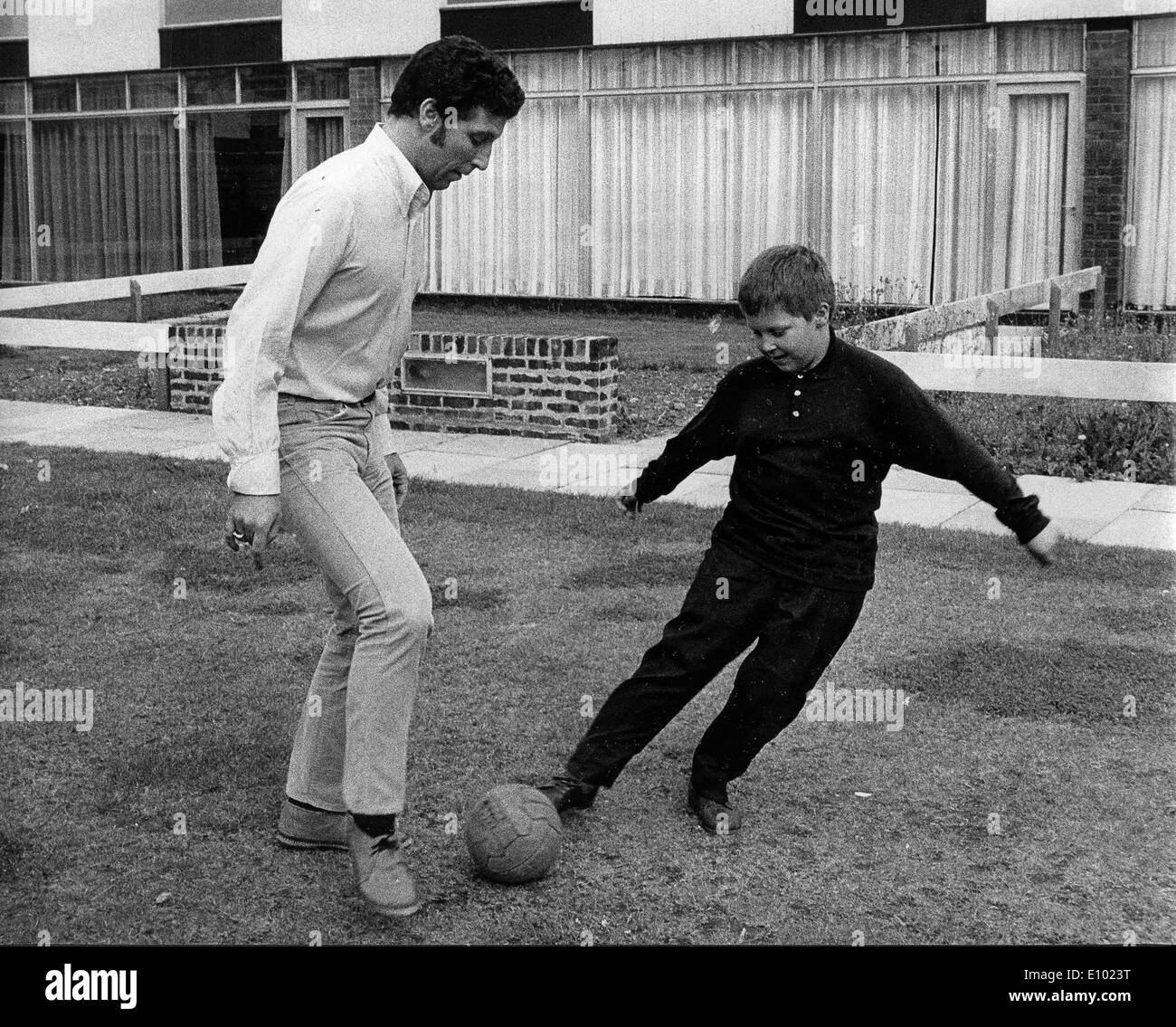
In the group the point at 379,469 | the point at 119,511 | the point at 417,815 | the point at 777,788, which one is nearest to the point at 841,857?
the point at 777,788

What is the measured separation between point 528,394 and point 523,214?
860 centimetres

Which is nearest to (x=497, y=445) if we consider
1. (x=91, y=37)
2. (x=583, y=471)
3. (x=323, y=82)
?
(x=583, y=471)

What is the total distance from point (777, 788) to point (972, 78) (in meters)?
13.2

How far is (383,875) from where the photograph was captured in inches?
168

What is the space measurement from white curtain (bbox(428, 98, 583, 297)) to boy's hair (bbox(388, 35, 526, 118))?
1533cm

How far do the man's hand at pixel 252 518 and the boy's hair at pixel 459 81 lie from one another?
108 cm

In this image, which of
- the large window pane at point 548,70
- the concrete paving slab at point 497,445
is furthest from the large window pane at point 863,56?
the concrete paving slab at point 497,445

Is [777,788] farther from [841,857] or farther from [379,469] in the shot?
[379,469]

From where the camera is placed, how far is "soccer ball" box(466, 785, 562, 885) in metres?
4.47

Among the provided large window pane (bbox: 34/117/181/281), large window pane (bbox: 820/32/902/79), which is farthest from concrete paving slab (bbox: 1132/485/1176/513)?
large window pane (bbox: 34/117/181/281)

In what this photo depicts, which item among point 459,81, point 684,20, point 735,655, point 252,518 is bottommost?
point 735,655

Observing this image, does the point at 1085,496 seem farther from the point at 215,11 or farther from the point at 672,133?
the point at 215,11
